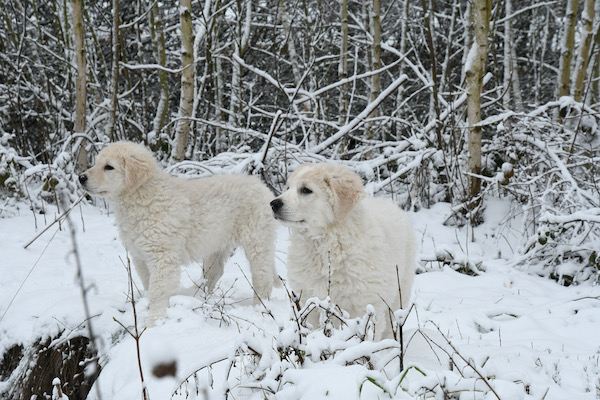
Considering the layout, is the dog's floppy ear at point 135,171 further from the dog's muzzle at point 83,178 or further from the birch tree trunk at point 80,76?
the birch tree trunk at point 80,76

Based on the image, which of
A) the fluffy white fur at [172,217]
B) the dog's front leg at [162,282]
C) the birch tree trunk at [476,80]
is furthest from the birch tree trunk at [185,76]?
the birch tree trunk at [476,80]

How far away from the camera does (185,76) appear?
7.76 metres

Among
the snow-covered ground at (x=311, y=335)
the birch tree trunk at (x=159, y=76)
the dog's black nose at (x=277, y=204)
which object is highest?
the birch tree trunk at (x=159, y=76)

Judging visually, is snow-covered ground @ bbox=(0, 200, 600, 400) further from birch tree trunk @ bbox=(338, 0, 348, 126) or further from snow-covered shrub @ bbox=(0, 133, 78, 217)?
birch tree trunk @ bbox=(338, 0, 348, 126)

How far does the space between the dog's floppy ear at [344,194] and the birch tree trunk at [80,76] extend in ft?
18.8

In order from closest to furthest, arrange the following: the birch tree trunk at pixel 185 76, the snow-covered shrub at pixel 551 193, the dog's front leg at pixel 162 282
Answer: the dog's front leg at pixel 162 282
the snow-covered shrub at pixel 551 193
the birch tree trunk at pixel 185 76

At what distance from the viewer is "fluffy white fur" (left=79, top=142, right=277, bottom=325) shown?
4.72 m

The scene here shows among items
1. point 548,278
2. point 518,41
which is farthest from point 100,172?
point 518,41

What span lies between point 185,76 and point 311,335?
6.19 m

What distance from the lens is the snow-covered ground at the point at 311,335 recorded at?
6.73 feet

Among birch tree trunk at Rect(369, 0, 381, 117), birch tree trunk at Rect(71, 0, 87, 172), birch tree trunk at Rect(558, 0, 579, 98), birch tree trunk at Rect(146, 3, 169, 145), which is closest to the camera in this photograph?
birch tree trunk at Rect(71, 0, 87, 172)

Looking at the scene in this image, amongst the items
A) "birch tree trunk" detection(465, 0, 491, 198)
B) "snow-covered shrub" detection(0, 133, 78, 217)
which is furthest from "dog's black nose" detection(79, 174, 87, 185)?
"birch tree trunk" detection(465, 0, 491, 198)

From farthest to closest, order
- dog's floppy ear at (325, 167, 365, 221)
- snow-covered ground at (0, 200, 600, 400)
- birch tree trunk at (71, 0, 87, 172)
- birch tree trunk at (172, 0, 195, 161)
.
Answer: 1. birch tree trunk at (71, 0, 87, 172)
2. birch tree trunk at (172, 0, 195, 161)
3. dog's floppy ear at (325, 167, 365, 221)
4. snow-covered ground at (0, 200, 600, 400)

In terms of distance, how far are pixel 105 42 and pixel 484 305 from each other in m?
11.5
